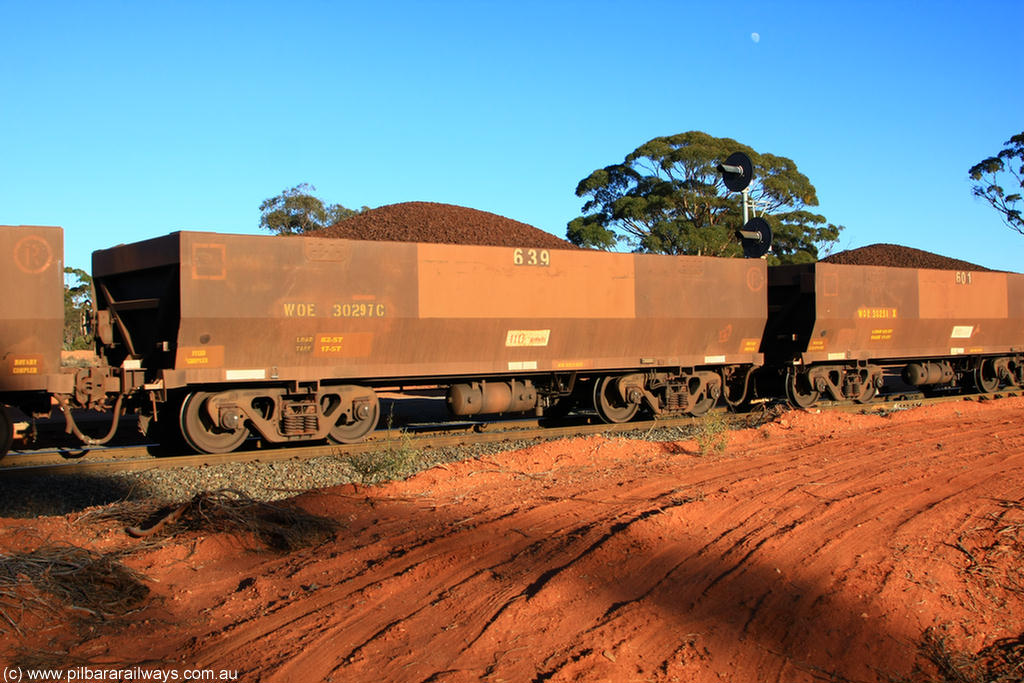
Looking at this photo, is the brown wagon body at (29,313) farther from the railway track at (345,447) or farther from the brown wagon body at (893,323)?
the brown wagon body at (893,323)

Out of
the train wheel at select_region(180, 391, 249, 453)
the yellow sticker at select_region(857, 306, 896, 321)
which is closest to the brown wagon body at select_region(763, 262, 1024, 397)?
the yellow sticker at select_region(857, 306, 896, 321)

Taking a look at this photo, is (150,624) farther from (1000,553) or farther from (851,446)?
(851,446)

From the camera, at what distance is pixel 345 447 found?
11.1 meters

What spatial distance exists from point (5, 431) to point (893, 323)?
16.7m

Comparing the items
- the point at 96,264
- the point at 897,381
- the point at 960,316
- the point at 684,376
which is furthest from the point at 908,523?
the point at 897,381

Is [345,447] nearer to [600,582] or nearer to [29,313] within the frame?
[29,313]

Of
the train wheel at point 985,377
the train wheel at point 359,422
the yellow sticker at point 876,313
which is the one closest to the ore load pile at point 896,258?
the train wheel at point 985,377

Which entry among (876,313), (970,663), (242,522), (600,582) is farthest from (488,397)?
(876,313)

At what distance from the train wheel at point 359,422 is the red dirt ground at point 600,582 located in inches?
156

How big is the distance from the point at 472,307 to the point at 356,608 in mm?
7802

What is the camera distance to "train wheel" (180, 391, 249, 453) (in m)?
10.7

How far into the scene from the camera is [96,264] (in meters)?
12.0

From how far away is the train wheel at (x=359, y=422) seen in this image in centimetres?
1191

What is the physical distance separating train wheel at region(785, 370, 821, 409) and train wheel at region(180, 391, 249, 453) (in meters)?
11.1
